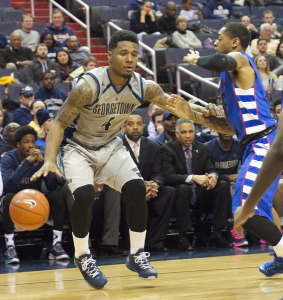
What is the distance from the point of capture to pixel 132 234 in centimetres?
392

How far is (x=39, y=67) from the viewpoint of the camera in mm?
9391

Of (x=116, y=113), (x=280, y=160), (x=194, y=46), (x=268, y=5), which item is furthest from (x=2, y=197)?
(x=268, y=5)

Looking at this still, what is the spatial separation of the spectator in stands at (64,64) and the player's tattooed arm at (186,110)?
5.98 m

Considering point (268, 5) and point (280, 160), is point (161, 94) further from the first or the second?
point (268, 5)

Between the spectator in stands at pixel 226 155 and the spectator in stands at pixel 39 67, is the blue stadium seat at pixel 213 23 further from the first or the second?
the spectator in stands at pixel 226 155

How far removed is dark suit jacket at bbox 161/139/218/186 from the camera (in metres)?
6.46

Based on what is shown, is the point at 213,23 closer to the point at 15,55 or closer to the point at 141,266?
the point at 15,55

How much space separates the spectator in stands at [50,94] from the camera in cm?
827

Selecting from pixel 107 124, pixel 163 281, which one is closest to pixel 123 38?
pixel 107 124

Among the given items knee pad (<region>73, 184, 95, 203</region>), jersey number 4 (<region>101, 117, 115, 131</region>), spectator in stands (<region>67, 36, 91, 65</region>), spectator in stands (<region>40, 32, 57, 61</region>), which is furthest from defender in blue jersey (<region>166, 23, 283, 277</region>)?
spectator in stands (<region>40, 32, 57, 61</region>)

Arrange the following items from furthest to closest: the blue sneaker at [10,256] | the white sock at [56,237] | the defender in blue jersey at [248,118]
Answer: the white sock at [56,237] < the blue sneaker at [10,256] < the defender in blue jersey at [248,118]

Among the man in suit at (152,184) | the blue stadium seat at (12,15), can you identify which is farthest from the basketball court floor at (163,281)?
the blue stadium seat at (12,15)

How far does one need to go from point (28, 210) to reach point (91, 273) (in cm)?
162

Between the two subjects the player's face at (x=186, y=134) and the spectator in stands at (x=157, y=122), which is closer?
the player's face at (x=186, y=134)
